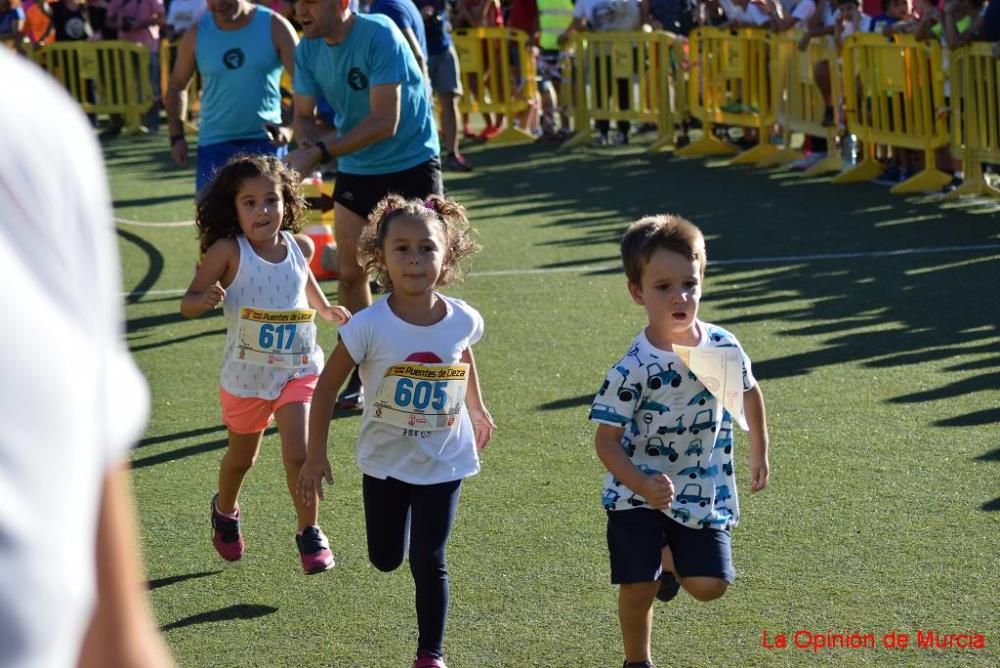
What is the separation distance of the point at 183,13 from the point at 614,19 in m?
6.92

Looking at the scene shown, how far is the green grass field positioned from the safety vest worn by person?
8.61 meters

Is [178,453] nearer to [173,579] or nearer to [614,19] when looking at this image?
[173,579]

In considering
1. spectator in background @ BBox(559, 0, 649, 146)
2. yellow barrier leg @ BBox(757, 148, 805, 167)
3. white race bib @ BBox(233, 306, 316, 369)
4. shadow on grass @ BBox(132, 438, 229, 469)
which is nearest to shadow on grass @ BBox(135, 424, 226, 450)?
shadow on grass @ BBox(132, 438, 229, 469)

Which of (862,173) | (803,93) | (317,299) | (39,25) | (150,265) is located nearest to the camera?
(317,299)

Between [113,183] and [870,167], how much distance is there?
A: 26.6ft

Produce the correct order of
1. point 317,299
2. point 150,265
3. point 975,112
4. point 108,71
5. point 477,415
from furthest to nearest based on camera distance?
point 108,71 → point 975,112 → point 150,265 → point 317,299 → point 477,415

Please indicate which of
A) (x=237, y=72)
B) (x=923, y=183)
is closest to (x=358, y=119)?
(x=237, y=72)

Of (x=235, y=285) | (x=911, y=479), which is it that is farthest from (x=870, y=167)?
(x=235, y=285)

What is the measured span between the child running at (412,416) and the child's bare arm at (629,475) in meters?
0.61

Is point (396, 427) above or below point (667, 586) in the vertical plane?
above

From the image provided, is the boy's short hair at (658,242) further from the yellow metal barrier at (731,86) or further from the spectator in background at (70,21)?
the spectator in background at (70,21)

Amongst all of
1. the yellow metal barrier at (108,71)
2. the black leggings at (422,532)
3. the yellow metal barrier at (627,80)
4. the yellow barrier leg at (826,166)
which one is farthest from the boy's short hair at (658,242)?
the yellow metal barrier at (108,71)

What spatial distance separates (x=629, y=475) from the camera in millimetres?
4070

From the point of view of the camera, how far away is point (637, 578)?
4.21 meters
